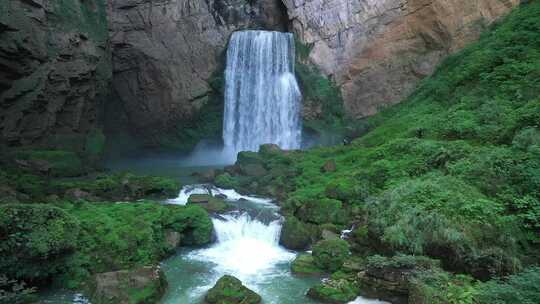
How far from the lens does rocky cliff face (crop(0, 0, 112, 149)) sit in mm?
20562

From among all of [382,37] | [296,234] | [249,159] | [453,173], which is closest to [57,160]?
[249,159]

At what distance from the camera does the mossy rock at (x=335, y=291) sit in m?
9.26

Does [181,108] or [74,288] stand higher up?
[181,108]

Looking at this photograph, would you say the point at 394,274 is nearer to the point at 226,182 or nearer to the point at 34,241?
the point at 34,241

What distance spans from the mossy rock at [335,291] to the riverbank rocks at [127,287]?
3546 mm

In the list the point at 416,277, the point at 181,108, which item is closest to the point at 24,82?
the point at 181,108

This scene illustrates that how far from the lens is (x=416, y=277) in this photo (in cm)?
870

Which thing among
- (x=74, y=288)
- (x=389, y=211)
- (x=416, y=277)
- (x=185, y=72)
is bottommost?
(x=74, y=288)

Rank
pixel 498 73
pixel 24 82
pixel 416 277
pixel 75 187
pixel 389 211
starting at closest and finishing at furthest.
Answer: pixel 416 277
pixel 389 211
pixel 498 73
pixel 75 187
pixel 24 82

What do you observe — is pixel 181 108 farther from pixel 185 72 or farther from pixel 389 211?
pixel 389 211

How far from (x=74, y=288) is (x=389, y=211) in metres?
7.86

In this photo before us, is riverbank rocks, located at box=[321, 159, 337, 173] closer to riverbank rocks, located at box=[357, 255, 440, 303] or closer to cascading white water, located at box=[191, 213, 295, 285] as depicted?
cascading white water, located at box=[191, 213, 295, 285]

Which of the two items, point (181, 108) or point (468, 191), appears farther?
point (181, 108)

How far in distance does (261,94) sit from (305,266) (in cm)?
1941
